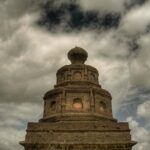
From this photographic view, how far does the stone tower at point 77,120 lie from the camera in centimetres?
1881

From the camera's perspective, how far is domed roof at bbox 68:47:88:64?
25.8m

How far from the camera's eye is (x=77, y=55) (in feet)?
84.3

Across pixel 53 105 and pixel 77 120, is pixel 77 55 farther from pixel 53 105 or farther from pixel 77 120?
pixel 77 120

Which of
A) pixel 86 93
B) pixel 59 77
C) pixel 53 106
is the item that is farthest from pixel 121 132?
pixel 59 77

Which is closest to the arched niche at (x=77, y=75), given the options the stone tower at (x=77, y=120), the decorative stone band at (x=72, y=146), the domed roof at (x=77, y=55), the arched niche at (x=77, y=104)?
the stone tower at (x=77, y=120)

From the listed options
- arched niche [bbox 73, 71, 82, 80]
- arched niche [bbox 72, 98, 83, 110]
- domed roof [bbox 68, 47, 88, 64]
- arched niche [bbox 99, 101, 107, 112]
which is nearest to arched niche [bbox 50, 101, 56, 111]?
arched niche [bbox 72, 98, 83, 110]

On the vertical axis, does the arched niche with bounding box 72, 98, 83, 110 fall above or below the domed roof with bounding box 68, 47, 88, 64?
below

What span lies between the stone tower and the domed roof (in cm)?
74

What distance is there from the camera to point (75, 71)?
24.6m

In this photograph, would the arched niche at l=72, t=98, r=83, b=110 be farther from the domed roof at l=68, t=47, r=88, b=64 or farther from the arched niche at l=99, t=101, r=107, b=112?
the domed roof at l=68, t=47, r=88, b=64

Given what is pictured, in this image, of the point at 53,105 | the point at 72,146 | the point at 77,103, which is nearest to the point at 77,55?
the point at 77,103

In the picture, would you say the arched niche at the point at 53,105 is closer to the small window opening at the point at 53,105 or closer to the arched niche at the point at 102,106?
the small window opening at the point at 53,105

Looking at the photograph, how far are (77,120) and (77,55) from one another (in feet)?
25.0

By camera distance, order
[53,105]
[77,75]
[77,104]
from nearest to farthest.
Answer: [77,104] < [53,105] < [77,75]
